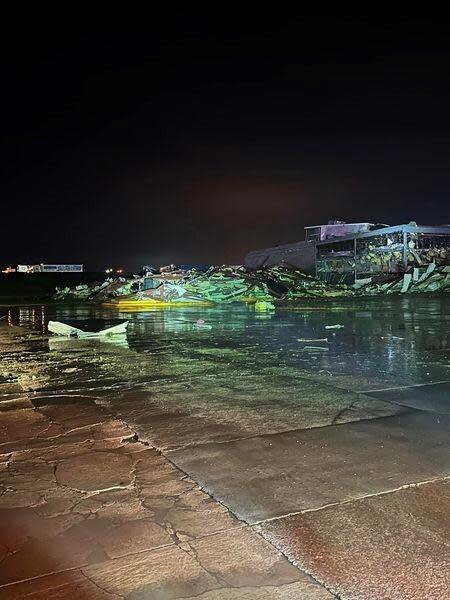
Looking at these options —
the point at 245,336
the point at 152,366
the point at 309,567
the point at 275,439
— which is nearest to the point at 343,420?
the point at 275,439

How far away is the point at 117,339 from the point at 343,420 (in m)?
8.47

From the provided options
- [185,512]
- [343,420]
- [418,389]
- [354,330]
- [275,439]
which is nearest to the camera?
[185,512]

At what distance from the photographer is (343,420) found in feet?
16.9

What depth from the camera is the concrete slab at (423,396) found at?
562cm

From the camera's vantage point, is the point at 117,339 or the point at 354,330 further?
the point at 354,330

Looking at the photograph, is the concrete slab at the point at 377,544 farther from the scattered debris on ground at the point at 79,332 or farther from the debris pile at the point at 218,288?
the debris pile at the point at 218,288

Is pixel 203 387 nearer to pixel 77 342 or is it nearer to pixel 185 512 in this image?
pixel 185 512

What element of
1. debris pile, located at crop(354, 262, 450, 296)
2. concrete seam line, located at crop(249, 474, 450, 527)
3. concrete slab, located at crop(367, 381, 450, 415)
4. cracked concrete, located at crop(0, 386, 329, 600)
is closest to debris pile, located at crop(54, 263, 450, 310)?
debris pile, located at crop(354, 262, 450, 296)

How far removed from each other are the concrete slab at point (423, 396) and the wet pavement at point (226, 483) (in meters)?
0.04

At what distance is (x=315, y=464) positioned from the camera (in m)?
3.94

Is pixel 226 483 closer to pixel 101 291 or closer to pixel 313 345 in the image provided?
pixel 313 345

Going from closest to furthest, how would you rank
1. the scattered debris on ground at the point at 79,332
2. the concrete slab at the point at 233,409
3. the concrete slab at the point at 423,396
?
the concrete slab at the point at 233,409 < the concrete slab at the point at 423,396 < the scattered debris on ground at the point at 79,332

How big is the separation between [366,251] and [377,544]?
1495 inches

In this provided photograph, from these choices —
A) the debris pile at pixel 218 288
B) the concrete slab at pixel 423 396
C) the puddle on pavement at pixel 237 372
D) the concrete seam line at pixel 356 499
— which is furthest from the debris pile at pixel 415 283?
the concrete seam line at pixel 356 499
